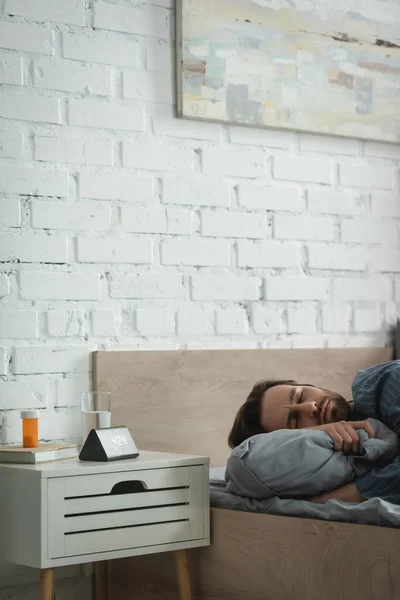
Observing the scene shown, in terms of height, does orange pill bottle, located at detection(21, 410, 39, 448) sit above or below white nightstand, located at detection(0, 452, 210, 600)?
above

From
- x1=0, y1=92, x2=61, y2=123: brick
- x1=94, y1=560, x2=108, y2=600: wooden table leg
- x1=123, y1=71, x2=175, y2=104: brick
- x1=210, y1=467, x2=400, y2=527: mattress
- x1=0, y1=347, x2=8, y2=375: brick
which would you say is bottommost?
x1=94, y1=560, x2=108, y2=600: wooden table leg

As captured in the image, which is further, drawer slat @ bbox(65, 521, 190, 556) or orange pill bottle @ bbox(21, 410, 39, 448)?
orange pill bottle @ bbox(21, 410, 39, 448)

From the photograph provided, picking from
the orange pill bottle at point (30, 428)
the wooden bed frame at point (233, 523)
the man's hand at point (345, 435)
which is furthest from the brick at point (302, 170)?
the orange pill bottle at point (30, 428)

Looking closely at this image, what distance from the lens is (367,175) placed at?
10.4 feet

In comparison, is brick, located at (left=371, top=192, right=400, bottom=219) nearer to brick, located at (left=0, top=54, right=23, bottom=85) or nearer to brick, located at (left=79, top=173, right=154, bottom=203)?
brick, located at (left=79, top=173, right=154, bottom=203)

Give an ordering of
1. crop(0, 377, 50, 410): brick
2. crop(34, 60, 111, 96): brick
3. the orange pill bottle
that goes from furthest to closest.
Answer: crop(34, 60, 111, 96): brick, crop(0, 377, 50, 410): brick, the orange pill bottle

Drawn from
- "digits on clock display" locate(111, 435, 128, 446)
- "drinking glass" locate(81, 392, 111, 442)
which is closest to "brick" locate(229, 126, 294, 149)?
"drinking glass" locate(81, 392, 111, 442)

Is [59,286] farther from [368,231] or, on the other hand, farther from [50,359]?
[368,231]

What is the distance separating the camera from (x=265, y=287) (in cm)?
296

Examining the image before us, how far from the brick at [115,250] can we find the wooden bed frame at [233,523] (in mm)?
270

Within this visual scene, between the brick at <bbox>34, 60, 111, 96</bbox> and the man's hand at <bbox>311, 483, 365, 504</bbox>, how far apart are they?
1.32m

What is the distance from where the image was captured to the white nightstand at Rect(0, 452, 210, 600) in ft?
6.74

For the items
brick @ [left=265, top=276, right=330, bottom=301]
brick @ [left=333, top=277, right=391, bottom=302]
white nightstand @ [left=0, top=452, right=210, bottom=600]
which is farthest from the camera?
brick @ [left=333, top=277, right=391, bottom=302]

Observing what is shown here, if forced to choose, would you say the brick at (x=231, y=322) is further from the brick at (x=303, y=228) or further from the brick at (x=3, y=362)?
the brick at (x=3, y=362)
